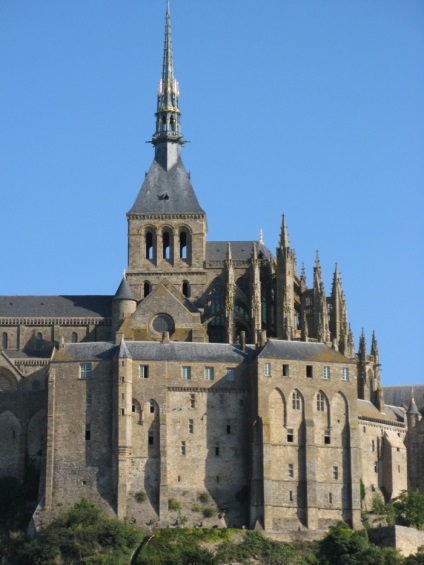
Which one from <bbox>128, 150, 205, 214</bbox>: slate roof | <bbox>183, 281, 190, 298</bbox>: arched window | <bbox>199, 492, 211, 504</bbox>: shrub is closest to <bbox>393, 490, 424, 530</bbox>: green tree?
<bbox>199, 492, 211, 504</bbox>: shrub

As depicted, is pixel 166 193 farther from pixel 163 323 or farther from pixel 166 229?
pixel 163 323

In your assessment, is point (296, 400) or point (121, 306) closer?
point (296, 400)

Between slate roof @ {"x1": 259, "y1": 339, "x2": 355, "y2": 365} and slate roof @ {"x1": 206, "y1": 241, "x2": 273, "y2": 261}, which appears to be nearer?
slate roof @ {"x1": 259, "y1": 339, "x2": 355, "y2": 365}

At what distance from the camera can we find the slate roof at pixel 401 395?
515ft

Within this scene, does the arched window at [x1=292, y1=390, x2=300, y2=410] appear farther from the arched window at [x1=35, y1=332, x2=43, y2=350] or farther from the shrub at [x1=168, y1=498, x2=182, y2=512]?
the arched window at [x1=35, y1=332, x2=43, y2=350]

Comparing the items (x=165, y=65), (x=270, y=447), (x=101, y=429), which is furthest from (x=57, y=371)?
(x=165, y=65)

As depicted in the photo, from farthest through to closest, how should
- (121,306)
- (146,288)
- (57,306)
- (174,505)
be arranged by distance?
1. (146,288)
2. (57,306)
3. (121,306)
4. (174,505)

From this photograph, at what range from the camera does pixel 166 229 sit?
14925 centimetres

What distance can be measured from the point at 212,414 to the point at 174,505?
7542 millimetres

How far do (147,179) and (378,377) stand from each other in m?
25.5

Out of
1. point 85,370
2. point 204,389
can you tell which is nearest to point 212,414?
point 204,389

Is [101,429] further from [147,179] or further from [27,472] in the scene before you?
[147,179]

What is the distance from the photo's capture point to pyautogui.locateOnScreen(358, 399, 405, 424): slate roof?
137712 mm

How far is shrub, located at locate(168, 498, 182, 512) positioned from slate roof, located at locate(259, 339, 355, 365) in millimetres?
12156
